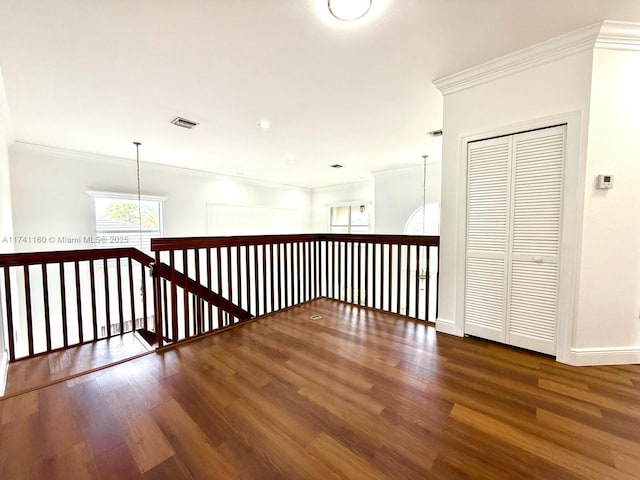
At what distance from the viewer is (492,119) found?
226 cm

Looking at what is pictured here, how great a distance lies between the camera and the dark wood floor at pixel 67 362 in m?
1.92

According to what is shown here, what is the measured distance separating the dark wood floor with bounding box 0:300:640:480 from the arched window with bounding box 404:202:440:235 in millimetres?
3922

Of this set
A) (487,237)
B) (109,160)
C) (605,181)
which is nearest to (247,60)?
(487,237)

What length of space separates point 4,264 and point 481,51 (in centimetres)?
411

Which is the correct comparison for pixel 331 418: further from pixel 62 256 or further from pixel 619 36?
pixel 619 36

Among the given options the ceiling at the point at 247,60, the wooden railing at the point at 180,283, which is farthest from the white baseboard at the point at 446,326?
the ceiling at the point at 247,60

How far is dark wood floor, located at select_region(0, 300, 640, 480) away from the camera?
3.89 ft

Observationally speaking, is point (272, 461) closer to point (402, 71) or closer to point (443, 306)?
point (443, 306)

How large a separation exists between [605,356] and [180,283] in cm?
373

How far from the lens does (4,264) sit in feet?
6.93

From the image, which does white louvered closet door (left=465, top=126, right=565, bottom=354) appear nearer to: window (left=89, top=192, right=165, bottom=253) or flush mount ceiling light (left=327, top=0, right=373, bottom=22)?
flush mount ceiling light (left=327, top=0, right=373, bottom=22)

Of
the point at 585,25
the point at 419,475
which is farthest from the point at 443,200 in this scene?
the point at 419,475

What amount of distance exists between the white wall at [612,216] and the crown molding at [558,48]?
65mm

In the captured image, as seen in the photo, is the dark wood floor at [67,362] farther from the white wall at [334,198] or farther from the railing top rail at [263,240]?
Answer: the white wall at [334,198]
